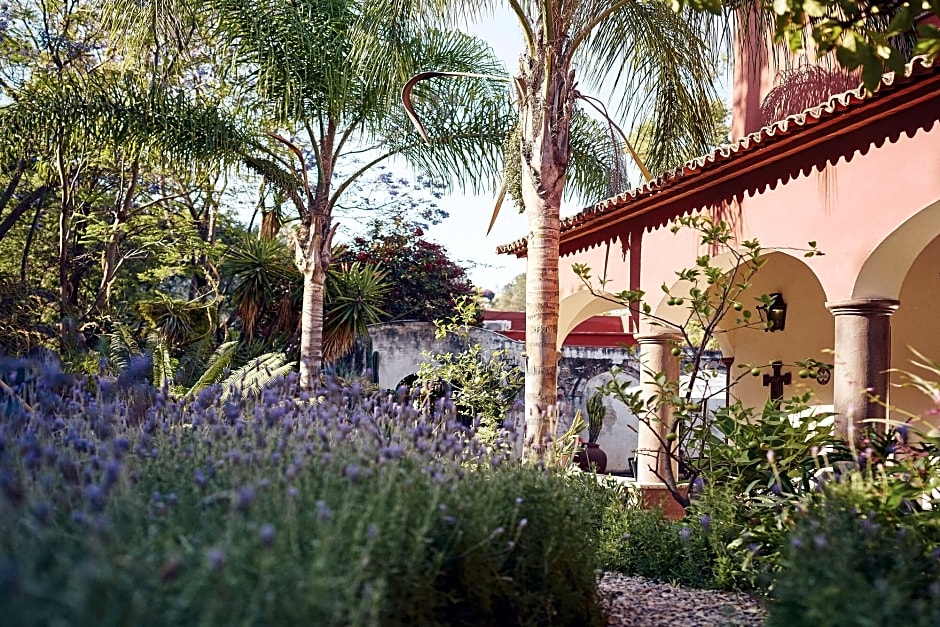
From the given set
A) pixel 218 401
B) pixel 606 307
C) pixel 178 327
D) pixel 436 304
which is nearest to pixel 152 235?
pixel 178 327

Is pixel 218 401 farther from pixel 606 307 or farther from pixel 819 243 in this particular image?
pixel 606 307

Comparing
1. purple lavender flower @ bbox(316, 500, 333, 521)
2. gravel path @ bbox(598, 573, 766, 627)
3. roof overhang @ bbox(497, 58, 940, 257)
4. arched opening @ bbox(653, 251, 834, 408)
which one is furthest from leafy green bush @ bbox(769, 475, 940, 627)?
arched opening @ bbox(653, 251, 834, 408)

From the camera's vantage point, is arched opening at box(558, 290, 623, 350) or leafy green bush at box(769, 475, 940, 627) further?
arched opening at box(558, 290, 623, 350)

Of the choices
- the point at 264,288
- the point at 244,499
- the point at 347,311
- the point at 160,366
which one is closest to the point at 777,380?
the point at 347,311

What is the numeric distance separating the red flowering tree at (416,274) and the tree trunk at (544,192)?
30.7 ft

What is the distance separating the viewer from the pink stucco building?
5922 mm

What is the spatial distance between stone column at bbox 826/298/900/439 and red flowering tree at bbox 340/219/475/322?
441 inches

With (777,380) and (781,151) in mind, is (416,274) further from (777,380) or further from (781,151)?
(781,151)

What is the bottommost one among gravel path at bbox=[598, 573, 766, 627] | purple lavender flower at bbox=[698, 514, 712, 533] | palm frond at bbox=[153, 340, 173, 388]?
gravel path at bbox=[598, 573, 766, 627]

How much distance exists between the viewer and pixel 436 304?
17.4 meters

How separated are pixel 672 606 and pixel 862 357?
7.86 feet

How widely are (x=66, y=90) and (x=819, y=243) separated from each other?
838 centimetres

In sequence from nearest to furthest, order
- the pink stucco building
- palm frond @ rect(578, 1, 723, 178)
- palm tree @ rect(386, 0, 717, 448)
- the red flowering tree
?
the pink stucco building
palm tree @ rect(386, 0, 717, 448)
palm frond @ rect(578, 1, 723, 178)
the red flowering tree

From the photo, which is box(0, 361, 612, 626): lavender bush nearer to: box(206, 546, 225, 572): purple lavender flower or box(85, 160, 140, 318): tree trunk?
box(206, 546, 225, 572): purple lavender flower
